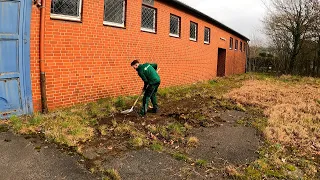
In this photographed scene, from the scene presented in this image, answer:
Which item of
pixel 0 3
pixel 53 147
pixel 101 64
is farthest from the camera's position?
pixel 101 64

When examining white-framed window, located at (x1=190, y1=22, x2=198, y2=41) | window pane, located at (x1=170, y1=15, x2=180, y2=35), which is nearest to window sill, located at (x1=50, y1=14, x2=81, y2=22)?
window pane, located at (x1=170, y1=15, x2=180, y2=35)

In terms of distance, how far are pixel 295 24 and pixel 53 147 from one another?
83.5 ft

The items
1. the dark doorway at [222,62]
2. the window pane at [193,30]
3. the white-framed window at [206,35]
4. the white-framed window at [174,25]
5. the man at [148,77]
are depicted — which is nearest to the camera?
the man at [148,77]

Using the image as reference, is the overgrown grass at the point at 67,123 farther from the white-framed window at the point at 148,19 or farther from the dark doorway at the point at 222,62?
the dark doorway at the point at 222,62

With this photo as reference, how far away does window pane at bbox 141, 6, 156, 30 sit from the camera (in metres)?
9.98

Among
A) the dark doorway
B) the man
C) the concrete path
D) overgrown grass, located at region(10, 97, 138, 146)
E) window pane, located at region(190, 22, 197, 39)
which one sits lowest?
the concrete path

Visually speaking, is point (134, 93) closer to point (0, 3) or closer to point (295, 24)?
point (0, 3)

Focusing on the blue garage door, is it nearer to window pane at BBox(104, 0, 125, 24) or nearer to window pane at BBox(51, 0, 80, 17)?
window pane at BBox(51, 0, 80, 17)

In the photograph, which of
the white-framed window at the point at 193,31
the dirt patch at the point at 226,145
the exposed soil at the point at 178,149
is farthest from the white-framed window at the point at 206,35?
the dirt patch at the point at 226,145

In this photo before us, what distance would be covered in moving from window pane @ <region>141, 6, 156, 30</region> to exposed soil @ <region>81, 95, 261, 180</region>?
4.24 meters

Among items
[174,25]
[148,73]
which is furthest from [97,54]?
[174,25]

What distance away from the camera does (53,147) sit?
4512 millimetres

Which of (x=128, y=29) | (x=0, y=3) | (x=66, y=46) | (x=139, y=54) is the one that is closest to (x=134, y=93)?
(x=139, y=54)

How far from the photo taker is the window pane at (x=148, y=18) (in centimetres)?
998
